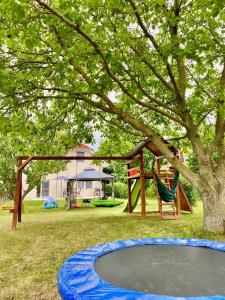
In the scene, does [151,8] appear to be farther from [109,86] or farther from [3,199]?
[3,199]

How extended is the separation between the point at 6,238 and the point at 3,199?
54.7 feet

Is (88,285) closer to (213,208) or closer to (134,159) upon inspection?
(213,208)

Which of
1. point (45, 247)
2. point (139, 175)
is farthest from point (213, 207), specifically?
point (139, 175)

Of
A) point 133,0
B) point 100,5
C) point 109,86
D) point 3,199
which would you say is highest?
point 133,0

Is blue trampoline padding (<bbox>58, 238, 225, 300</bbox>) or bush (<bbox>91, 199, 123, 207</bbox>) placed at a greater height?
blue trampoline padding (<bbox>58, 238, 225, 300</bbox>)

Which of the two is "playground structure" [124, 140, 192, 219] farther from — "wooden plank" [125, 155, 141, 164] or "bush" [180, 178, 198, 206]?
"bush" [180, 178, 198, 206]

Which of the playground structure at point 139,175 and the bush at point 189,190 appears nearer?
the playground structure at point 139,175

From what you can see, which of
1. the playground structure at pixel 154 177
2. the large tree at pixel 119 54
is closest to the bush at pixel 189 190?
the playground structure at pixel 154 177

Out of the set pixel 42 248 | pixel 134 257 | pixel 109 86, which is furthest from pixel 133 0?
pixel 42 248

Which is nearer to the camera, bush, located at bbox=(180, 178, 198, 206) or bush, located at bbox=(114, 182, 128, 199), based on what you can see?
bush, located at bbox=(180, 178, 198, 206)

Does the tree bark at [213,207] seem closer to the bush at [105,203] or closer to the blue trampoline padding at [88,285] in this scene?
the blue trampoline padding at [88,285]

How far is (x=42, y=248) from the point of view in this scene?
521 centimetres

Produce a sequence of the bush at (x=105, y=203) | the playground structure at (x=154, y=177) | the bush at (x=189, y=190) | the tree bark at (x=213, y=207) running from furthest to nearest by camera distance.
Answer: the bush at (x=105, y=203)
the bush at (x=189, y=190)
the playground structure at (x=154, y=177)
the tree bark at (x=213, y=207)

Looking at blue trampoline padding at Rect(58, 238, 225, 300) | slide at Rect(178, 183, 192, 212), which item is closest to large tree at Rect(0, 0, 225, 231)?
blue trampoline padding at Rect(58, 238, 225, 300)
